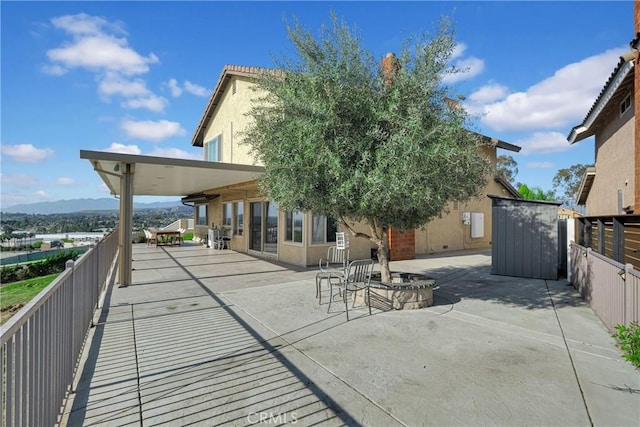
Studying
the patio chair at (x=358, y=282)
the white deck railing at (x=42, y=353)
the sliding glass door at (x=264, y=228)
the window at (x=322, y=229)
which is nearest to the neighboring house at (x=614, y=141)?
the patio chair at (x=358, y=282)

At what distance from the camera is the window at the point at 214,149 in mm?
16906

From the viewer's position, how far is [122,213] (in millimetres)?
8258

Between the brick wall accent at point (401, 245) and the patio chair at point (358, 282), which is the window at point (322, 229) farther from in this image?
the patio chair at point (358, 282)

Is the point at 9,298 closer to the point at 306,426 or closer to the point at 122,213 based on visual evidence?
the point at 122,213

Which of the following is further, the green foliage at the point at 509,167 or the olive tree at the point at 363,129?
the green foliage at the point at 509,167

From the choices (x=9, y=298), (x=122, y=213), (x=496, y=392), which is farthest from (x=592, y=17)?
(x=9, y=298)

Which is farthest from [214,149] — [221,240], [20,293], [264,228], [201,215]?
[20,293]

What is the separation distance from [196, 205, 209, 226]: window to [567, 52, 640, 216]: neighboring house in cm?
1847

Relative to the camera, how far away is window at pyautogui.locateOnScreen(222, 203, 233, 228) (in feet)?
55.1

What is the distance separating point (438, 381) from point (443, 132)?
341 cm

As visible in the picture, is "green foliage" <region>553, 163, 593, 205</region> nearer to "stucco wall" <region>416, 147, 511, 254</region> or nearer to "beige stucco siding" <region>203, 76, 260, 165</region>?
"stucco wall" <region>416, 147, 511, 254</region>

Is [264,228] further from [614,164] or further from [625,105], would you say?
[625,105]

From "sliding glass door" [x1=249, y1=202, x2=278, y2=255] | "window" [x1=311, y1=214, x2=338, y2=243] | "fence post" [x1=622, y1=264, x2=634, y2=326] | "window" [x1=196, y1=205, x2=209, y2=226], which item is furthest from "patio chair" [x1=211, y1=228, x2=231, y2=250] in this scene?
"fence post" [x1=622, y1=264, x2=634, y2=326]

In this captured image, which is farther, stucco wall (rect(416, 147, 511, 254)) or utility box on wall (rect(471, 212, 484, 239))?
utility box on wall (rect(471, 212, 484, 239))
